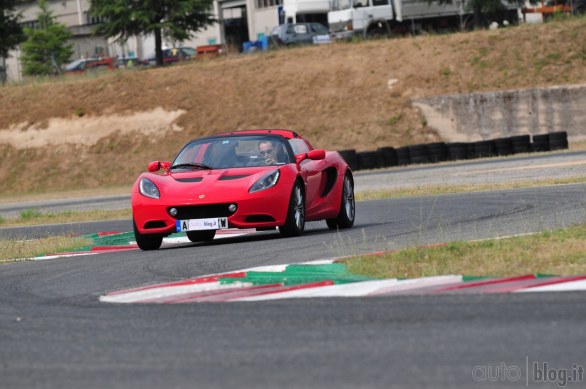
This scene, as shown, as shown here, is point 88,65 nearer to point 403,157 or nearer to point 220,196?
point 403,157

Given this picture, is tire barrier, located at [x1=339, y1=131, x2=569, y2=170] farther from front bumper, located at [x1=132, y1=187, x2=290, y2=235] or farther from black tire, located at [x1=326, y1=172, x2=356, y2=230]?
front bumper, located at [x1=132, y1=187, x2=290, y2=235]

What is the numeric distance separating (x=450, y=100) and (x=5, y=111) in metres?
18.6

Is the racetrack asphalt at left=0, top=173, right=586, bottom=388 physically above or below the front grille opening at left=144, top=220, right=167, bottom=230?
above

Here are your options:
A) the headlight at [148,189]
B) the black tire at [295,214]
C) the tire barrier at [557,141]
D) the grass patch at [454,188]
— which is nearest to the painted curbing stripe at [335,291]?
the black tire at [295,214]

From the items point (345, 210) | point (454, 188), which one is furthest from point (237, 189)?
point (454, 188)

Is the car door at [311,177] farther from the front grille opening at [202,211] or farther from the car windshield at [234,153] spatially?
the front grille opening at [202,211]

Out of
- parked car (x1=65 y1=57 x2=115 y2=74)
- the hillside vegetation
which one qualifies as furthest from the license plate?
parked car (x1=65 y1=57 x2=115 y2=74)

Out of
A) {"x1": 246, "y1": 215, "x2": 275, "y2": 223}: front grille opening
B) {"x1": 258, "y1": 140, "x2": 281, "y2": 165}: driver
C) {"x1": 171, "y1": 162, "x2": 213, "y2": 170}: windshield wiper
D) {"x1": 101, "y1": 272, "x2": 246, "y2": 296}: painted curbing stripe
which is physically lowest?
→ {"x1": 246, "y1": 215, "x2": 275, "y2": 223}: front grille opening

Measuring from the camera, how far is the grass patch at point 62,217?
22.3 metres

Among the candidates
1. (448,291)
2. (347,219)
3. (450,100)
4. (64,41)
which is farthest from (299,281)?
(64,41)

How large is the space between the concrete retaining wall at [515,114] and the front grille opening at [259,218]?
89.0 feet

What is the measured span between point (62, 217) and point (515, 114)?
2015cm

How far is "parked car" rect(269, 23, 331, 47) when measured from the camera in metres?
51.7

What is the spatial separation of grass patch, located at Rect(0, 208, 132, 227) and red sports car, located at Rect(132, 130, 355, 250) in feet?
26.8
